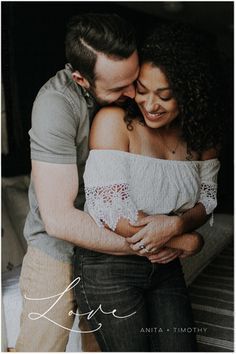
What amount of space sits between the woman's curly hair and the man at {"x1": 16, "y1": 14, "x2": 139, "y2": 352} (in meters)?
0.05

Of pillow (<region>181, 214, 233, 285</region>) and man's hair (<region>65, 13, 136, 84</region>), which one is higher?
man's hair (<region>65, 13, 136, 84</region>)

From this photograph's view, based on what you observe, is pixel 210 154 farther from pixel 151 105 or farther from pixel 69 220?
pixel 69 220

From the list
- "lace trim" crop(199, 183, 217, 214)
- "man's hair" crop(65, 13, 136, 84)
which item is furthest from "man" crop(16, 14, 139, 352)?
"lace trim" crop(199, 183, 217, 214)

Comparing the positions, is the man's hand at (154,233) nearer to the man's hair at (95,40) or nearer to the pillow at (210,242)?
the pillow at (210,242)

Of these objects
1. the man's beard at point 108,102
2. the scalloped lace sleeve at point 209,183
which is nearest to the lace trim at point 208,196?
the scalloped lace sleeve at point 209,183

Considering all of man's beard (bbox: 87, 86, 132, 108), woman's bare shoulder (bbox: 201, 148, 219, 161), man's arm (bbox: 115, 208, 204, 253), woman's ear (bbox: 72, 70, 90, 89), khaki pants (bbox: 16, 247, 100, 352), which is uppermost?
woman's ear (bbox: 72, 70, 90, 89)

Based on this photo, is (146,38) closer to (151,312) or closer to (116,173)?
(116,173)

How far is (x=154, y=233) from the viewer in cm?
108

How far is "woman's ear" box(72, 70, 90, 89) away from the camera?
3.41 feet

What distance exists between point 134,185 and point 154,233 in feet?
0.43

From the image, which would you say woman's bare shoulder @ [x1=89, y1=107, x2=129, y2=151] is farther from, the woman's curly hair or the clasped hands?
the clasped hands

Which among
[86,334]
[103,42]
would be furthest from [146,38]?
[86,334]

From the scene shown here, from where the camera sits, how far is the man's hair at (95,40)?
1.01m

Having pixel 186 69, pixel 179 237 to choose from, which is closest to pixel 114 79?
pixel 186 69
